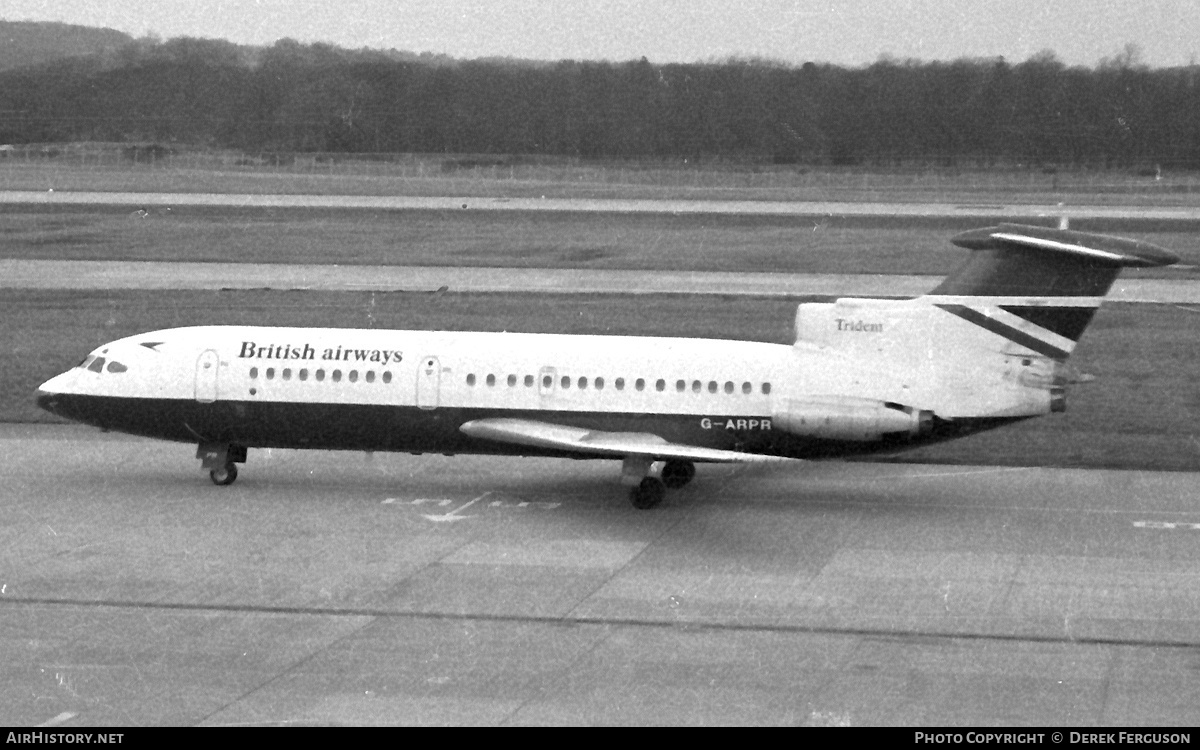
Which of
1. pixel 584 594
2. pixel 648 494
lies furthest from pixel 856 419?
pixel 584 594

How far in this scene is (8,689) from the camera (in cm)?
1558

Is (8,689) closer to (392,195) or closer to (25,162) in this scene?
(392,195)

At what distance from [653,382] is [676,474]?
5.73 ft

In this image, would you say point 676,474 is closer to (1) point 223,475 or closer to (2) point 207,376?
(1) point 223,475

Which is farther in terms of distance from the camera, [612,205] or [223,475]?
[612,205]

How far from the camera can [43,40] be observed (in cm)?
15300

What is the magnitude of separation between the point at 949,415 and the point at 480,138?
49.4m

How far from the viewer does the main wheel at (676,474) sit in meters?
25.7

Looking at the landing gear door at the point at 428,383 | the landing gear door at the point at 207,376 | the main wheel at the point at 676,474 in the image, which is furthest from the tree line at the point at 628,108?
the landing gear door at the point at 207,376

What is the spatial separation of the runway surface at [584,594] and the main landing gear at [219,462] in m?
0.36

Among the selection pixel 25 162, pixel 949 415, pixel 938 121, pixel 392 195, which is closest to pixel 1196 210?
pixel 938 121

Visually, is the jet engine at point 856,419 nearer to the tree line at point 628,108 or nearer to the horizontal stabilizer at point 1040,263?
the horizontal stabilizer at point 1040,263

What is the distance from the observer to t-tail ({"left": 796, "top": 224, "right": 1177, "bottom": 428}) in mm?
23469
